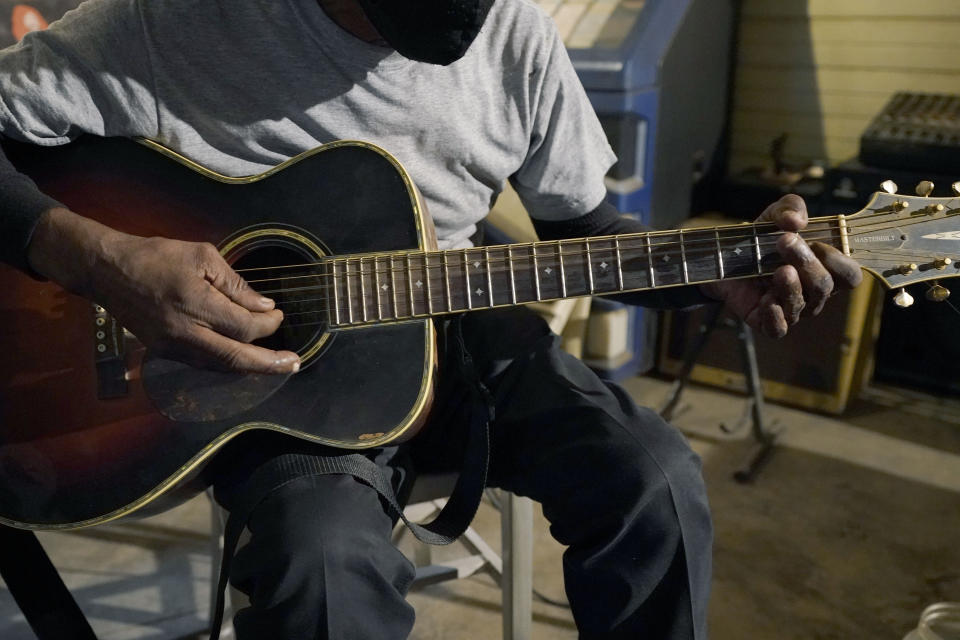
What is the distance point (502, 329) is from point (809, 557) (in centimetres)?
101

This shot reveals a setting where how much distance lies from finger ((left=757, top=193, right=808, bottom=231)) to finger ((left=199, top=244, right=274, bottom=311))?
0.62 meters

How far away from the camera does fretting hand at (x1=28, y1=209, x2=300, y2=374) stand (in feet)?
3.03

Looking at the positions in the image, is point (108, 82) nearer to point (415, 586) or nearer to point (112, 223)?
point (112, 223)

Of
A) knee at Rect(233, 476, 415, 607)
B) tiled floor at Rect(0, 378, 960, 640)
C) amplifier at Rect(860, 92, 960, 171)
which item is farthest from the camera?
amplifier at Rect(860, 92, 960, 171)

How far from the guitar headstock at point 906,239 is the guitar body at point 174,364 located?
0.54m

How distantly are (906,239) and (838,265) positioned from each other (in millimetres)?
98

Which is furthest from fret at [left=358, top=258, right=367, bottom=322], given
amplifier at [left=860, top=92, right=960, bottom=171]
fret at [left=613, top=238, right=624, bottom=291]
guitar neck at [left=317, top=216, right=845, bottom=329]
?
amplifier at [left=860, top=92, right=960, bottom=171]

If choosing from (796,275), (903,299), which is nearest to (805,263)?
(796,275)

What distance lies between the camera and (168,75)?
1.04 meters

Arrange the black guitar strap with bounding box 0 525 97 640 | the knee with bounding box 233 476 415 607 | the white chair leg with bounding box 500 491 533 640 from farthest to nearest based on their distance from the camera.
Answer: the white chair leg with bounding box 500 491 533 640 < the black guitar strap with bounding box 0 525 97 640 < the knee with bounding box 233 476 415 607

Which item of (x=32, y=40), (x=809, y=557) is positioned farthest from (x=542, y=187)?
(x=809, y=557)

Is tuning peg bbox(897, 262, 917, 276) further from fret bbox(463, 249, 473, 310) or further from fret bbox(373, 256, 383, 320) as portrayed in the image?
fret bbox(373, 256, 383, 320)

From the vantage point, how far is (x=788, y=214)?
0.94 meters

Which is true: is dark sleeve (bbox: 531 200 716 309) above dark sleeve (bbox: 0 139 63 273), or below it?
below
